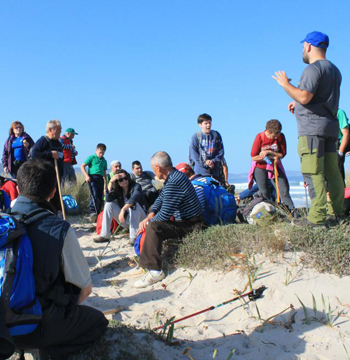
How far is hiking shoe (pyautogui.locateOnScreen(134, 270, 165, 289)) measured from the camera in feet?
15.8

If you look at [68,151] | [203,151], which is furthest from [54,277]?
[68,151]

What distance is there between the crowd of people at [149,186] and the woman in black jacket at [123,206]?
2 cm

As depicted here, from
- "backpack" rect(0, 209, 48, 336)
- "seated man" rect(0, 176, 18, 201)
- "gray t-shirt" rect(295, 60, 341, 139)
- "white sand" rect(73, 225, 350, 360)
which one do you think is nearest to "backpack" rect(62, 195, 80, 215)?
"seated man" rect(0, 176, 18, 201)

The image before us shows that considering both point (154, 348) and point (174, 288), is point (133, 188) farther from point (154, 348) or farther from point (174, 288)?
point (154, 348)

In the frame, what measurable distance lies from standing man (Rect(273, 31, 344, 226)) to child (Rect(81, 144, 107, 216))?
562cm

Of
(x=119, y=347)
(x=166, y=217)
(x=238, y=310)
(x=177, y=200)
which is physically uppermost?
(x=177, y=200)

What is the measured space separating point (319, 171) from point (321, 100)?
0.76 meters

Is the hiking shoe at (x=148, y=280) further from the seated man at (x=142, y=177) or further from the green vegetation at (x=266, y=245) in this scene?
the seated man at (x=142, y=177)

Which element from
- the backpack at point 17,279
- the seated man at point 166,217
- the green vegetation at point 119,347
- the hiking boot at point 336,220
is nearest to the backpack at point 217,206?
the seated man at point 166,217

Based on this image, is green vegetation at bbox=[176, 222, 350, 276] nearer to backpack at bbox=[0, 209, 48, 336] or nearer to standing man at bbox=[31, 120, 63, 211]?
backpack at bbox=[0, 209, 48, 336]

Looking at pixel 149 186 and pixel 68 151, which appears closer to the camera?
pixel 149 186

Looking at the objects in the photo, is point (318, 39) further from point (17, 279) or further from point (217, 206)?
point (17, 279)

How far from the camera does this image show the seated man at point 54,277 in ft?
7.57

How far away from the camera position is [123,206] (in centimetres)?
678
